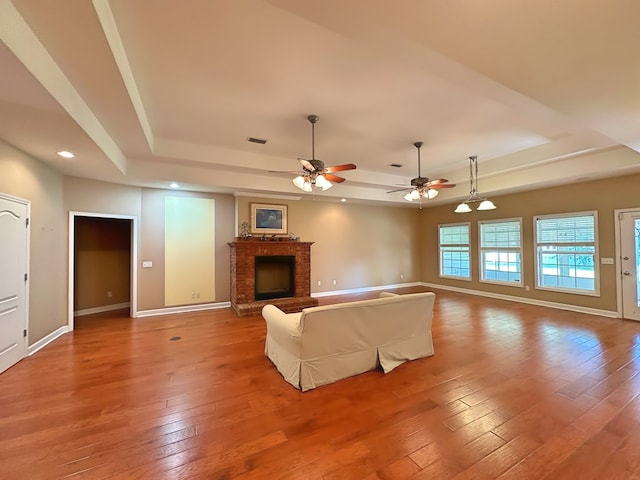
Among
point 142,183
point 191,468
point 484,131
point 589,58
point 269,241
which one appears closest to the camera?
point 191,468

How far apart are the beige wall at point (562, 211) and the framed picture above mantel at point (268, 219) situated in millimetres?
5136

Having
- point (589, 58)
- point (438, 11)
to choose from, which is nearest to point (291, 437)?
point (438, 11)

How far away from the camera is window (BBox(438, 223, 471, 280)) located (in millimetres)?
8102

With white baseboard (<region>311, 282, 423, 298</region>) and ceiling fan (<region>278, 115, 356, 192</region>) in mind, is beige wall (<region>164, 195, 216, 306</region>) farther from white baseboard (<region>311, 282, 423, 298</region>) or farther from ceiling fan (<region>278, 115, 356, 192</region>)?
ceiling fan (<region>278, 115, 356, 192</region>)

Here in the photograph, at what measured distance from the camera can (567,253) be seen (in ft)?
19.7

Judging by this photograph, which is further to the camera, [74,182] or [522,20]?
[74,182]

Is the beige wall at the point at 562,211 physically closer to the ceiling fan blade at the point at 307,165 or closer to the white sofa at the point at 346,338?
the white sofa at the point at 346,338

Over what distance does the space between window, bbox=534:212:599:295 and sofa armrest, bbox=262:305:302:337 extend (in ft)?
20.7

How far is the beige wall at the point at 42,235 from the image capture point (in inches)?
137

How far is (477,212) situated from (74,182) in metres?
9.22

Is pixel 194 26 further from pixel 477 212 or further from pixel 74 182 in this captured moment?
pixel 477 212

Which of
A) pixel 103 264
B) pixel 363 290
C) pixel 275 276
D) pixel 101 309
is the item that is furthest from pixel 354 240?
pixel 101 309

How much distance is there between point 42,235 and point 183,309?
2.77 metres

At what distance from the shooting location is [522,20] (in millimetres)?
1743
